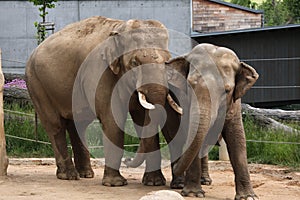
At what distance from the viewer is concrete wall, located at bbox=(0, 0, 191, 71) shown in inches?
779

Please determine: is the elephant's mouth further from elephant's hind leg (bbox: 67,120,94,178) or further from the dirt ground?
elephant's hind leg (bbox: 67,120,94,178)

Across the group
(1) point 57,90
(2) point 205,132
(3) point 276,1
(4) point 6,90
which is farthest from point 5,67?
(3) point 276,1

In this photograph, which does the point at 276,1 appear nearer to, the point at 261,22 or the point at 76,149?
the point at 261,22

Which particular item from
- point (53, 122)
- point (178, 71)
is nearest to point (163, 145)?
point (53, 122)

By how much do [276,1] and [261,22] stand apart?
13709 mm

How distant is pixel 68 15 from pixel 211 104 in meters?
13.4

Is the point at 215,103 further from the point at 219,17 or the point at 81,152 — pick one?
the point at 219,17

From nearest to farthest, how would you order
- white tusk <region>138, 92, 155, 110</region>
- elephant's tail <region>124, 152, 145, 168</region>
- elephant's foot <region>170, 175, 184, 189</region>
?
white tusk <region>138, 92, 155, 110</region>, elephant's foot <region>170, 175, 184, 189</region>, elephant's tail <region>124, 152, 145, 168</region>

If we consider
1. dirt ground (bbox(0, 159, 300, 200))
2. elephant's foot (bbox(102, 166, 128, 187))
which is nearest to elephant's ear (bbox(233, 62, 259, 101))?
dirt ground (bbox(0, 159, 300, 200))

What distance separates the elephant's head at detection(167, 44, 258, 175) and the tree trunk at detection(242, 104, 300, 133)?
3.89 m

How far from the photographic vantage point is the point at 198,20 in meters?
22.4

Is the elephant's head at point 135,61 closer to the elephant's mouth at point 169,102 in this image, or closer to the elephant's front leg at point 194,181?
the elephant's mouth at point 169,102

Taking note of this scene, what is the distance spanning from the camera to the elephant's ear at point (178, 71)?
7605 mm

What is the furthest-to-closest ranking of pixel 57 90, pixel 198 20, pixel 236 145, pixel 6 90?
pixel 198 20, pixel 6 90, pixel 57 90, pixel 236 145
